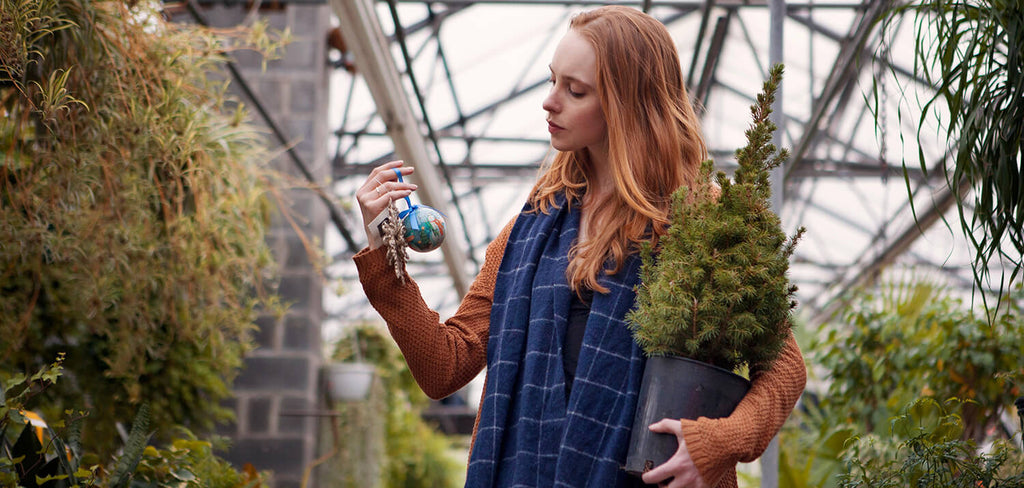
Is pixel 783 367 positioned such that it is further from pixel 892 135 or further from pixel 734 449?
pixel 892 135

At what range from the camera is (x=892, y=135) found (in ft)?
28.9

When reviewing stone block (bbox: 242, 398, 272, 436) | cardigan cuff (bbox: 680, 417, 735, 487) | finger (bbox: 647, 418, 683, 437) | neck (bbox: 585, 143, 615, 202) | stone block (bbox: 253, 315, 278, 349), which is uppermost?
stone block (bbox: 253, 315, 278, 349)

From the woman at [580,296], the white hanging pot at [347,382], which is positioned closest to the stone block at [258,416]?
the white hanging pot at [347,382]

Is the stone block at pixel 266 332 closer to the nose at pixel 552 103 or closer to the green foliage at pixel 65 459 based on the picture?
the green foliage at pixel 65 459

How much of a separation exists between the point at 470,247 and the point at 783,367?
7.98m

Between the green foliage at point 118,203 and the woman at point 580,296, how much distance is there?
2.82ft

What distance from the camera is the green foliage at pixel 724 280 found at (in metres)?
1.19

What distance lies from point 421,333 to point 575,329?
8.7 inches

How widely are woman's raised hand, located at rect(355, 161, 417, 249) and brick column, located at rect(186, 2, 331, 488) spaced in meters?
4.04

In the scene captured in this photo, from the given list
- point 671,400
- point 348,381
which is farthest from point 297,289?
point 671,400

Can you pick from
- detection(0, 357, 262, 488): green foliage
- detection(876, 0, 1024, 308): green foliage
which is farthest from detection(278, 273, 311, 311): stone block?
detection(876, 0, 1024, 308): green foliage

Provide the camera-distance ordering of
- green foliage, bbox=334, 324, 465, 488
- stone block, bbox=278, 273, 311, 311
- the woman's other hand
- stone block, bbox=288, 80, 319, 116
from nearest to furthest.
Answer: the woman's other hand → stone block, bbox=278, 273, 311, 311 → stone block, bbox=288, 80, 319, 116 → green foliage, bbox=334, 324, 465, 488

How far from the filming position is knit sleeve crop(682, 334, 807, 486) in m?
1.15

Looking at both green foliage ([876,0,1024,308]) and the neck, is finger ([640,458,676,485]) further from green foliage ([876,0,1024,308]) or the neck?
green foliage ([876,0,1024,308])
